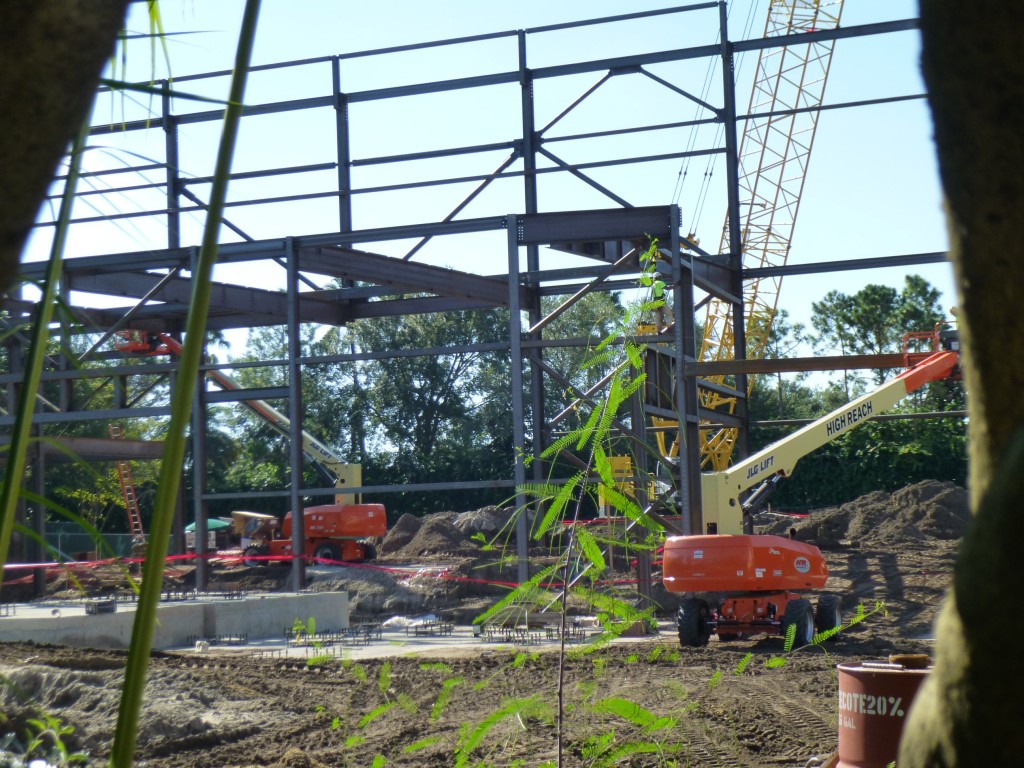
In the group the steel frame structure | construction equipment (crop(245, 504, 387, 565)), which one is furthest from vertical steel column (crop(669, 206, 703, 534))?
construction equipment (crop(245, 504, 387, 565))

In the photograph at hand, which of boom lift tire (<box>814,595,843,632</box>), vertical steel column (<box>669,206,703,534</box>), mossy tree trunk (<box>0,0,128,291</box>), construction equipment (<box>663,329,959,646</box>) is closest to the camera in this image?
mossy tree trunk (<box>0,0,128,291</box>)

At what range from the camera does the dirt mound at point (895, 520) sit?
28875 mm

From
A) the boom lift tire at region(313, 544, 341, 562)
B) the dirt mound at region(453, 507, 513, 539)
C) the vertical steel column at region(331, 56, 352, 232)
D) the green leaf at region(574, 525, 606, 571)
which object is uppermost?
the vertical steel column at region(331, 56, 352, 232)

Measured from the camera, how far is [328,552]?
27750 mm

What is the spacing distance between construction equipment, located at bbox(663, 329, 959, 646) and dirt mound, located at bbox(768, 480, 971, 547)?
13640 millimetres

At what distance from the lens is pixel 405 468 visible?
54.5 meters

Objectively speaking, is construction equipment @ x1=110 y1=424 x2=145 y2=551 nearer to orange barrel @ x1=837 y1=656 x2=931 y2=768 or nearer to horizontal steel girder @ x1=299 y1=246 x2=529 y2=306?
horizontal steel girder @ x1=299 y1=246 x2=529 y2=306

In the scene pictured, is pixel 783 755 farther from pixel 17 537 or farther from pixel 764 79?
pixel 764 79

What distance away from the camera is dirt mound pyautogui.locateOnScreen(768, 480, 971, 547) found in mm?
28875

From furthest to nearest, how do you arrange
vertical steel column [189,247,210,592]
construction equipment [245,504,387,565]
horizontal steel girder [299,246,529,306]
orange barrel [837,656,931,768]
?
1. construction equipment [245,504,387,565]
2. vertical steel column [189,247,210,592]
3. horizontal steel girder [299,246,529,306]
4. orange barrel [837,656,931,768]

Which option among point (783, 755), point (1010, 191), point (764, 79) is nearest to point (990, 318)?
point (1010, 191)

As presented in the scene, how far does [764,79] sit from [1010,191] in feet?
157

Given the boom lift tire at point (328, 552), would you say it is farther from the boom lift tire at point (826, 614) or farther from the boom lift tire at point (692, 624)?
the boom lift tire at point (826, 614)

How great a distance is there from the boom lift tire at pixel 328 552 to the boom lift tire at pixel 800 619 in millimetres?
16882
